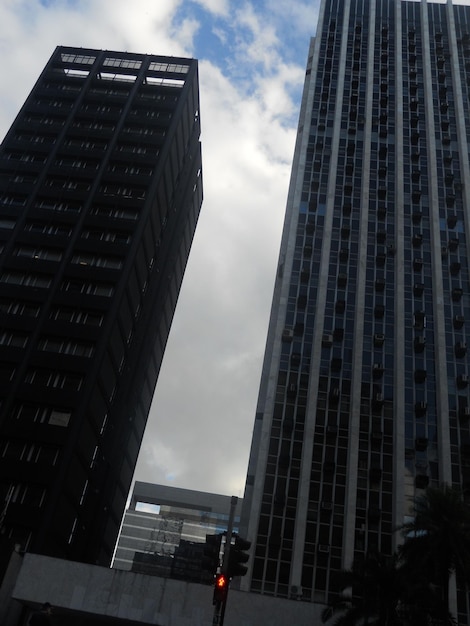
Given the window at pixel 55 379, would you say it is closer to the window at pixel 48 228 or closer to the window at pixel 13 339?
the window at pixel 13 339

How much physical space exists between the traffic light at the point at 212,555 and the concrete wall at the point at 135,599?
27835 millimetres

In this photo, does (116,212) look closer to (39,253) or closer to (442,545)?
(39,253)

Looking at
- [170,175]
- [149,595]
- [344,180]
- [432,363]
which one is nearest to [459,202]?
[344,180]

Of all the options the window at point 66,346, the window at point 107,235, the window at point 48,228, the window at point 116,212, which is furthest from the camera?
the window at point 116,212

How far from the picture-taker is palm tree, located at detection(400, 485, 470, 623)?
35.7m

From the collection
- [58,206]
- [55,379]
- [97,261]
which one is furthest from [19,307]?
[58,206]

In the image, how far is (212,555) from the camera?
17672 mm

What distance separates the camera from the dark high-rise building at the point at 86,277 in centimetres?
5581

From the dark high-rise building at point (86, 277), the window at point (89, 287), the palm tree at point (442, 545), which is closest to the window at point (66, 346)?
the dark high-rise building at point (86, 277)

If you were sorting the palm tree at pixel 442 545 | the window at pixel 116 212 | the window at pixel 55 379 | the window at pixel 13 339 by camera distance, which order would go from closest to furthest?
the palm tree at pixel 442 545
the window at pixel 55 379
the window at pixel 13 339
the window at pixel 116 212

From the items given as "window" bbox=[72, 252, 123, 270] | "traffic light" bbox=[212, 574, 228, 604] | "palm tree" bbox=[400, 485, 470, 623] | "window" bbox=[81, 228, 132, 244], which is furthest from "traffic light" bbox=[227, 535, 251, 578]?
"window" bbox=[81, 228, 132, 244]

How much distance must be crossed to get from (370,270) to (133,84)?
4164cm

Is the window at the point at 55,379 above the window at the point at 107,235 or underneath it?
underneath

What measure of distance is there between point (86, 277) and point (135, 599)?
3397 cm
